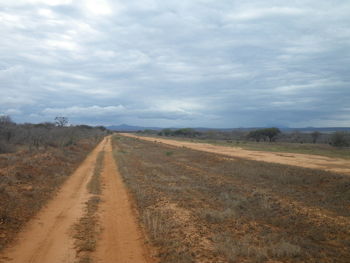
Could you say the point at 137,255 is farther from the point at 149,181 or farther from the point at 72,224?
the point at 149,181

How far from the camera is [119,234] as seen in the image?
7.59m

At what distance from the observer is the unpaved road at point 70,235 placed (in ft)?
20.1

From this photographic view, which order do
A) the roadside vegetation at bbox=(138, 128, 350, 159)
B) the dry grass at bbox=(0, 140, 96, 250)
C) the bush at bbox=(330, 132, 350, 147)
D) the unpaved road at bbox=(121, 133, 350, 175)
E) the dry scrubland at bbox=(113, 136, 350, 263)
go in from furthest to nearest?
the bush at bbox=(330, 132, 350, 147) → the roadside vegetation at bbox=(138, 128, 350, 159) → the unpaved road at bbox=(121, 133, 350, 175) → the dry grass at bbox=(0, 140, 96, 250) → the dry scrubland at bbox=(113, 136, 350, 263)

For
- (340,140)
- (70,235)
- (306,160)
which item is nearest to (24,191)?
(70,235)

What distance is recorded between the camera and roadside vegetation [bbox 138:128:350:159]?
3896 cm

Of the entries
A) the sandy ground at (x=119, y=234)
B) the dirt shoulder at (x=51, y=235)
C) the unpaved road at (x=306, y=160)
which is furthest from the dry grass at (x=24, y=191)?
the unpaved road at (x=306, y=160)

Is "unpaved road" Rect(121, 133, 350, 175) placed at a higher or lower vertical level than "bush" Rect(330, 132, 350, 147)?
lower

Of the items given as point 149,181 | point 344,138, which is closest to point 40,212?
point 149,181

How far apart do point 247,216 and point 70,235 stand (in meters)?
5.16

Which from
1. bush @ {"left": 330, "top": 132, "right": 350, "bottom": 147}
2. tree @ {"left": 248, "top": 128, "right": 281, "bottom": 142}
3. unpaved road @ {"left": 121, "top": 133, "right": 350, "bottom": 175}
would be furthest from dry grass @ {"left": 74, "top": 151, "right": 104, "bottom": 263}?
tree @ {"left": 248, "top": 128, "right": 281, "bottom": 142}

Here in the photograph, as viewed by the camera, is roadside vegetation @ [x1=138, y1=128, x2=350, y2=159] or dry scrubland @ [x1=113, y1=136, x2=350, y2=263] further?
roadside vegetation @ [x1=138, y1=128, x2=350, y2=159]

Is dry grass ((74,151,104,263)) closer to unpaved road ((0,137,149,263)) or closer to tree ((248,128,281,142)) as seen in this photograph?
unpaved road ((0,137,149,263))

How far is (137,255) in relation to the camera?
6.27 metres

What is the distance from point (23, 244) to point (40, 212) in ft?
9.49
